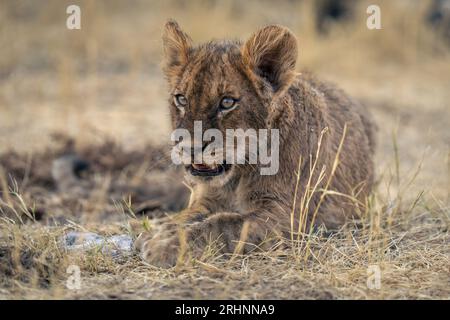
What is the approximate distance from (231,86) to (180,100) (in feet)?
1.39

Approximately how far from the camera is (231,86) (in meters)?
5.12

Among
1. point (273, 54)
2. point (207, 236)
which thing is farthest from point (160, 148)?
point (207, 236)

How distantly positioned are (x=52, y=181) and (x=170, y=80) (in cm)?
322

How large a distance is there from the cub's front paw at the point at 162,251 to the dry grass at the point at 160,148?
0.27 feet

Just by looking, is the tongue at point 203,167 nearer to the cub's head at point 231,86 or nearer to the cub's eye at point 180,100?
the cub's head at point 231,86

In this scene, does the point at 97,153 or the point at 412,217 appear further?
the point at 97,153

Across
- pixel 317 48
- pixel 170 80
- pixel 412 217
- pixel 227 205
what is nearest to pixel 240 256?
pixel 227 205

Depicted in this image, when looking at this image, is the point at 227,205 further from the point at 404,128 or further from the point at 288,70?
the point at 404,128

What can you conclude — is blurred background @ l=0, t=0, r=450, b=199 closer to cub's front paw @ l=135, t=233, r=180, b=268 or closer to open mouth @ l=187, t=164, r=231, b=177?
open mouth @ l=187, t=164, r=231, b=177

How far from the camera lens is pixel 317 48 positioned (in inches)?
583

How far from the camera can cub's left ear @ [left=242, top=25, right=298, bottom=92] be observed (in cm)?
521

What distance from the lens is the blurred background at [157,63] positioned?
35.7ft

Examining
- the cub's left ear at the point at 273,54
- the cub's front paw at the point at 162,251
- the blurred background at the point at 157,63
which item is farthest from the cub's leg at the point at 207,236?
the blurred background at the point at 157,63

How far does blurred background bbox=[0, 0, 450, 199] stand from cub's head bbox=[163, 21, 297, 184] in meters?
4.46
